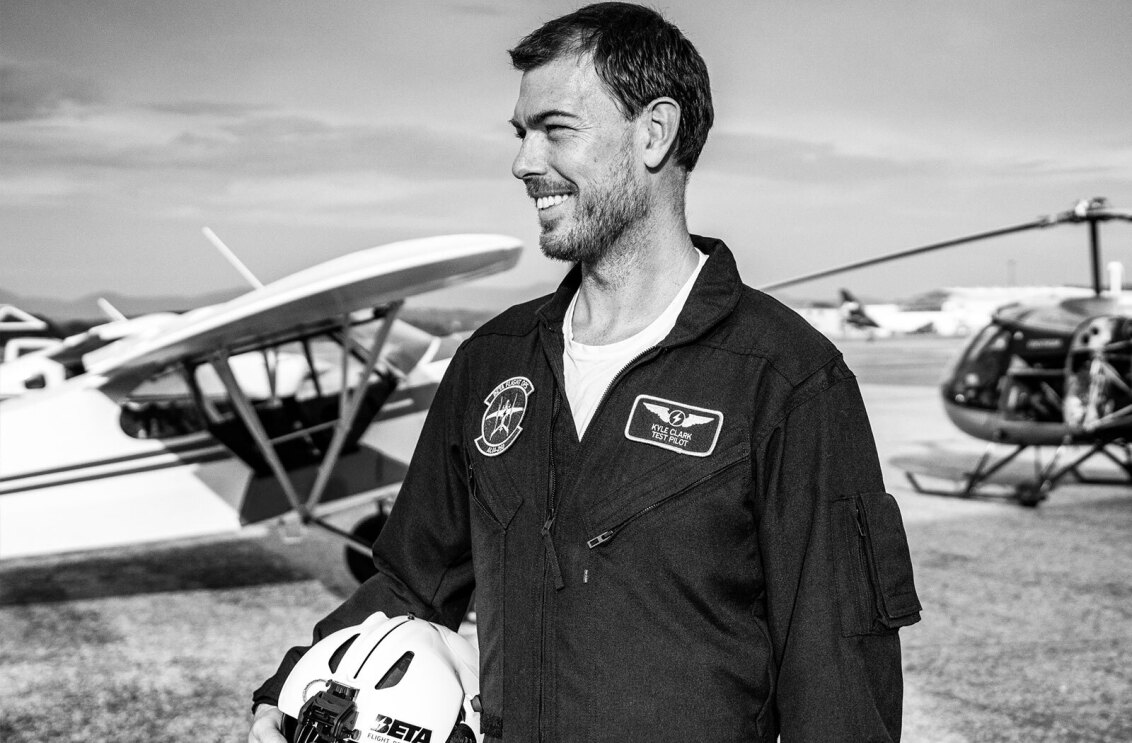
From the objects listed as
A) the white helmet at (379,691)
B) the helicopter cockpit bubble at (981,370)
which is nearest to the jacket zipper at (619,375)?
the white helmet at (379,691)

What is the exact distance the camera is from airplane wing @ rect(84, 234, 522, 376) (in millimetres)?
4812

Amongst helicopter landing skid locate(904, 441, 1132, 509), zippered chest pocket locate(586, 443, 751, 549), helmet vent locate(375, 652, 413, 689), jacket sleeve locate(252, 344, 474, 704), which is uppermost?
zippered chest pocket locate(586, 443, 751, 549)

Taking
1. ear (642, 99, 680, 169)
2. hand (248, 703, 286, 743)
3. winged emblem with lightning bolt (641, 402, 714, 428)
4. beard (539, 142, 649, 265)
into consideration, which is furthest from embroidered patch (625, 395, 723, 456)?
hand (248, 703, 286, 743)

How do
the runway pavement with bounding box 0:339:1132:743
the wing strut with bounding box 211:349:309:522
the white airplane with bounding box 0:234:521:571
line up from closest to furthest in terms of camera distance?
the runway pavement with bounding box 0:339:1132:743 < the white airplane with bounding box 0:234:521:571 < the wing strut with bounding box 211:349:309:522

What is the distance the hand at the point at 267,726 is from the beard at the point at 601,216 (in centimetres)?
80

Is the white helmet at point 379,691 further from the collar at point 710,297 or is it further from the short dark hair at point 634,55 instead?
the short dark hair at point 634,55

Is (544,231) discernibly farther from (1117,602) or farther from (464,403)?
(1117,602)

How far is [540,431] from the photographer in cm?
142

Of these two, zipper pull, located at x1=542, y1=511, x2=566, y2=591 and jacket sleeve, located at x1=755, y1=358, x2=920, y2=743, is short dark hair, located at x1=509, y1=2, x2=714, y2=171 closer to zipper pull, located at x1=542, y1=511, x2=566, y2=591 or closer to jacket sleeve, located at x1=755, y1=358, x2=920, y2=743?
jacket sleeve, located at x1=755, y1=358, x2=920, y2=743

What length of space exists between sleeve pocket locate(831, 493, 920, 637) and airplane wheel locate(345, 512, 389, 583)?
16.6 ft

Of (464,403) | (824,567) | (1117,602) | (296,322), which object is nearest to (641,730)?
(824,567)

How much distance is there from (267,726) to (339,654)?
156 millimetres

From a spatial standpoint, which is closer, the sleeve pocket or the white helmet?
the sleeve pocket

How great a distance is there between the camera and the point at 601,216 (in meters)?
1.42
